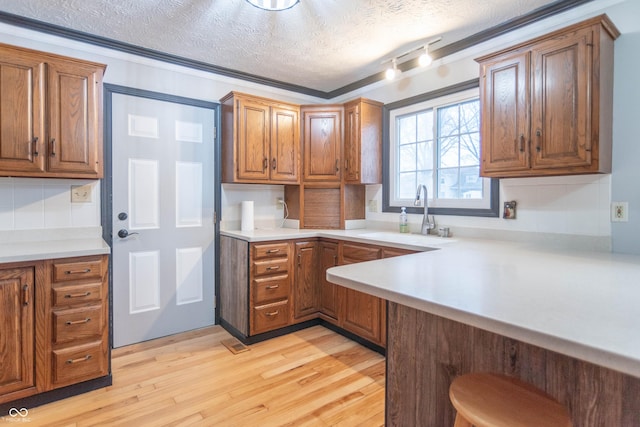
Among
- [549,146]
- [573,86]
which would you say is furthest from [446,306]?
[573,86]

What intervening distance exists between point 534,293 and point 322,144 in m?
2.62

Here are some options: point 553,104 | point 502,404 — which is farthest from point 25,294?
point 553,104

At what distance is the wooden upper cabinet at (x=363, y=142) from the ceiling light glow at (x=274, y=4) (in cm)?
129

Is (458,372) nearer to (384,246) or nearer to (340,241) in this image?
(384,246)

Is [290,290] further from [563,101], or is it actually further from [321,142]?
[563,101]

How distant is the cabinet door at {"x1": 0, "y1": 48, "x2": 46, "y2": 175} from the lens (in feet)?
6.64

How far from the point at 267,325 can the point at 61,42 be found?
2715mm

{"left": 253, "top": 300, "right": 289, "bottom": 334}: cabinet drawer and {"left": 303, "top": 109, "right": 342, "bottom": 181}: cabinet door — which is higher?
{"left": 303, "top": 109, "right": 342, "bottom": 181}: cabinet door

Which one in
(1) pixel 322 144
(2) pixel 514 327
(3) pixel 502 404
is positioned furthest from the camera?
(1) pixel 322 144

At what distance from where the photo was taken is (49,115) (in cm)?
214

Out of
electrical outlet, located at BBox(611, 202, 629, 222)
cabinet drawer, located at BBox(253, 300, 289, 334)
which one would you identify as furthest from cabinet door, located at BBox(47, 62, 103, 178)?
electrical outlet, located at BBox(611, 202, 629, 222)

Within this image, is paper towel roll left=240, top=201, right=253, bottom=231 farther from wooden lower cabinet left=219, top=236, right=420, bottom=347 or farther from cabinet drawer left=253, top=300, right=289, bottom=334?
cabinet drawer left=253, top=300, right=289, bottom=334

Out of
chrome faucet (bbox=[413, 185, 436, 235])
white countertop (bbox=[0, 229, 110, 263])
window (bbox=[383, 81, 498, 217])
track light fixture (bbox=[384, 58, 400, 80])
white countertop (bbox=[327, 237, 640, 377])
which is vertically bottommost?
white countertop (bbox=[327, 237, 640, 377])

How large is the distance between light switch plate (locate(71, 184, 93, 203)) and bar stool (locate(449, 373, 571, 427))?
2.78 m
